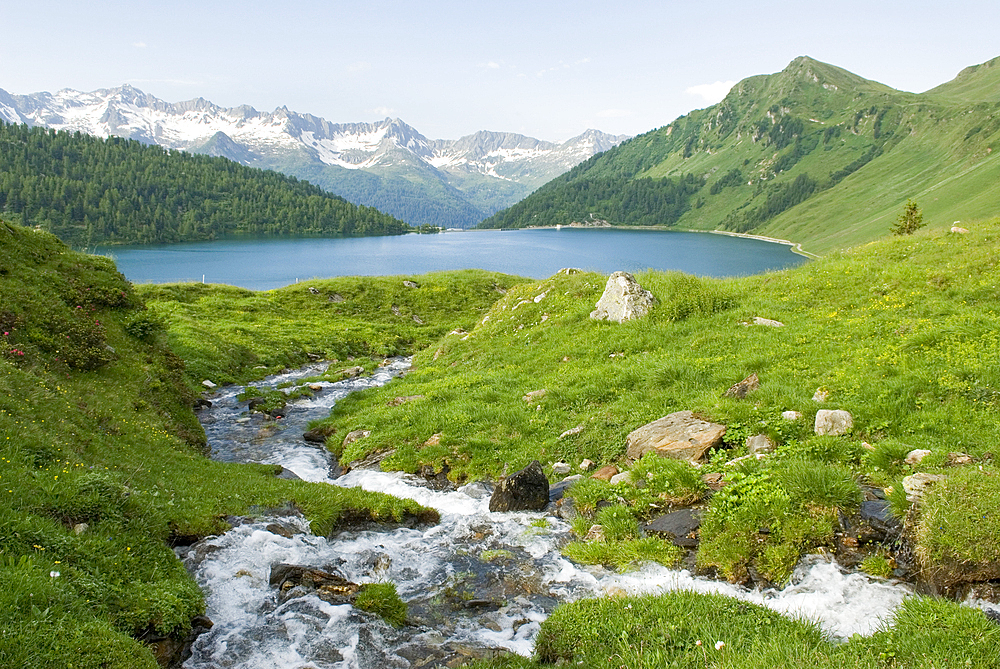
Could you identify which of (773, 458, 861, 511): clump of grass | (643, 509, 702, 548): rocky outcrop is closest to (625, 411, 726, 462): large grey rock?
(643, 509, 702, 548): rocky outcrop

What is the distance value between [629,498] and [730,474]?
250cm

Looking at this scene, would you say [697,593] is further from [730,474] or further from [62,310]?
[62,310]

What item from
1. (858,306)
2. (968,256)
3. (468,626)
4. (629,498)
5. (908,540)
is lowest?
(468,626)

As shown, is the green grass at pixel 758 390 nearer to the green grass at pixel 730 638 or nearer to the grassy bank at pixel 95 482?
the green grass at pixel 730 638

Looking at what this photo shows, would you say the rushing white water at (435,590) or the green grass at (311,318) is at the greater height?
the green grass at (311,318)

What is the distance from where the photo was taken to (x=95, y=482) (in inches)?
430

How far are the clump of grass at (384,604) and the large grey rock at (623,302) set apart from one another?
1940 centimetres

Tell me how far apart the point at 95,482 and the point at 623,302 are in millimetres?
22799

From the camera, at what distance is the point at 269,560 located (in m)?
11.7

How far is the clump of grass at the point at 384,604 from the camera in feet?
32.8

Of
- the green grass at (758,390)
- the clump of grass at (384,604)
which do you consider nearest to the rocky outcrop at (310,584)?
the clump of grass at (384,604)

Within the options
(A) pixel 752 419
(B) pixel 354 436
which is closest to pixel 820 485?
(A) pixel 752 419

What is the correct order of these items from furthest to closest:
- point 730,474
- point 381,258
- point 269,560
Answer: point 381,258 < point 730,474 < point 269,560

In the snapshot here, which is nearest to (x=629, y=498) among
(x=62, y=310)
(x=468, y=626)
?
(x=468, y=626)
